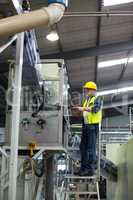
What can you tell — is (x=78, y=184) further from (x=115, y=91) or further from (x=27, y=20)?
(x=115, y=91)

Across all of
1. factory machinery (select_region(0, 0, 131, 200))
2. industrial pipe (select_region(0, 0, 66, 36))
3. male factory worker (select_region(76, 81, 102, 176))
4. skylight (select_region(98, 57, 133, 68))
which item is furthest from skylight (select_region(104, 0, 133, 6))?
industrial pipe (select_region(0, 0, 66, 36))

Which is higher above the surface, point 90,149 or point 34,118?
point 34,118

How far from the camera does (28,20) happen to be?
2963mm

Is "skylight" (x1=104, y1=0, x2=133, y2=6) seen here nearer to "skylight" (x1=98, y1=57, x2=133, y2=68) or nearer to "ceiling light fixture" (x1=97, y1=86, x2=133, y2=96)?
"skylight" (x1=98, y1=57, x2=133, y2=68)

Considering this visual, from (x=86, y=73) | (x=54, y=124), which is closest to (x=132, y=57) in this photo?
(x=86, y=73)

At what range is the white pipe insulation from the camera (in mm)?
2865

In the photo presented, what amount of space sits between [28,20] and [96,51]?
6.60 m

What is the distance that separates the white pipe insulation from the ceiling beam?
5.83 m

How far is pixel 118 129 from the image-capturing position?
1482 centimetres

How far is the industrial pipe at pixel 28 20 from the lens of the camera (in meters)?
2.87

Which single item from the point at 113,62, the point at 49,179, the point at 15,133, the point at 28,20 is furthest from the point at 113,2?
the point at 28,20

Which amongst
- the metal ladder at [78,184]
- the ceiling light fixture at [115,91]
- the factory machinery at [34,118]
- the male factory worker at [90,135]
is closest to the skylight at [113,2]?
the factory machinery at [34,118]

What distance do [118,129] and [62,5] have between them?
11.8m

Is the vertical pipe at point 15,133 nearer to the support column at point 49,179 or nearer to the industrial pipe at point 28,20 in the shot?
the industrial pipe at point 28,20
